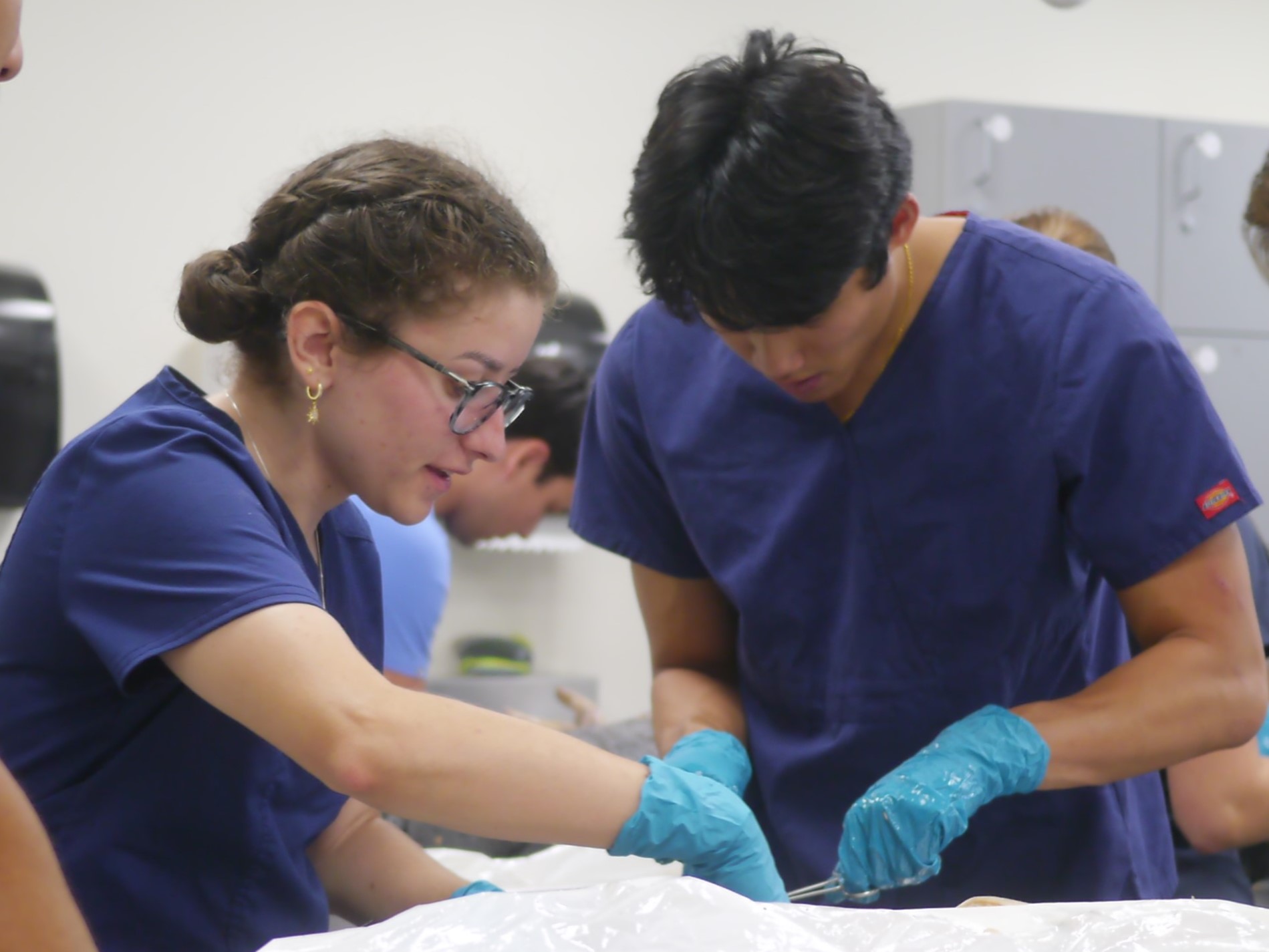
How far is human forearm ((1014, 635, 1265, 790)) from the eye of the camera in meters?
1.22

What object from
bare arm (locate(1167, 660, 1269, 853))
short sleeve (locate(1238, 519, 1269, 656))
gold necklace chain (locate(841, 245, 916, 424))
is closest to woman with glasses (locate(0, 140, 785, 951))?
gold necklace chain (locate(841, 245, 916, 424))

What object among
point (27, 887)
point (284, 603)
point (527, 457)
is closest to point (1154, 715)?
point (284, 603)

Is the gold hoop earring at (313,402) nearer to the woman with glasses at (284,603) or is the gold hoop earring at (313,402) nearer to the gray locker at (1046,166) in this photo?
the woman with glasses at (284,603)

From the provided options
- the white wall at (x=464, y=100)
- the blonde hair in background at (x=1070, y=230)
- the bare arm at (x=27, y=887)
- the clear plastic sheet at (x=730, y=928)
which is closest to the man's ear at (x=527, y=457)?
the white wall at (x=464, y=100)

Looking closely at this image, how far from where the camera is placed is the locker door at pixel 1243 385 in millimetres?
3361

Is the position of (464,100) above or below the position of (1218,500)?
above

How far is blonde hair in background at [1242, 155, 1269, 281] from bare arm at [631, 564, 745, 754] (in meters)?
0.73

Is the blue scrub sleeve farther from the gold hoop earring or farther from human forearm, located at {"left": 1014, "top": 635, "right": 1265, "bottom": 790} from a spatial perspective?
human forearm, located at {"left": 1014, "top": 635, "right": 1265, "bottom": 790}

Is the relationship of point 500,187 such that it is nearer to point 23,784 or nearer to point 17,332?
point 23,784

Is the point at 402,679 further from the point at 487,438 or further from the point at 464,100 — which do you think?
the point at 464,100

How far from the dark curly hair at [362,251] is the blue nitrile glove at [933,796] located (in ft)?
1.77

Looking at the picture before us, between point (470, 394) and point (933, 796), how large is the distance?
0.52 metres

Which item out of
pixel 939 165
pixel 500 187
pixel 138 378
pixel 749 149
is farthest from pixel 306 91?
pixel 749 149

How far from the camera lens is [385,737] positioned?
3.04 feet
